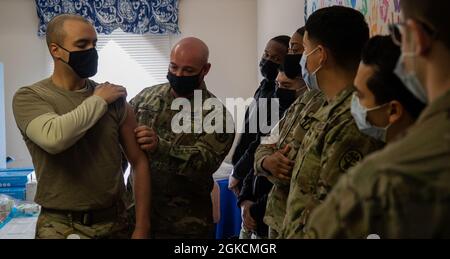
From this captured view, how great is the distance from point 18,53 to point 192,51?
10.6ft

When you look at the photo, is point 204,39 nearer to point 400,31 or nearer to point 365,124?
point 365,124

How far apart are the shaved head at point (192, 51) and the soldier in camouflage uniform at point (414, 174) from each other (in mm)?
1417

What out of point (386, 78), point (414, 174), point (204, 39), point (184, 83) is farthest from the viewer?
point (204, 39)

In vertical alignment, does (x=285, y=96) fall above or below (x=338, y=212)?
below

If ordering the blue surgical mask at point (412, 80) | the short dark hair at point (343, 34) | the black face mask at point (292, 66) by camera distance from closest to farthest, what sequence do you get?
1. the blue surgical mask at point (412, 80)
2. the short dark hair at point (343, 34)
3. the black face mask at point (292, 66)

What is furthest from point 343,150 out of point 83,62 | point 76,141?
point 83,62

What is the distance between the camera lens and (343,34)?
1.39m

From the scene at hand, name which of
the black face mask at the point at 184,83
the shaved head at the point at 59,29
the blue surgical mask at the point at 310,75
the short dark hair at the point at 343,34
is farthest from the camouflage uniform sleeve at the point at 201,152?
the short dark hair at the point at 343,34

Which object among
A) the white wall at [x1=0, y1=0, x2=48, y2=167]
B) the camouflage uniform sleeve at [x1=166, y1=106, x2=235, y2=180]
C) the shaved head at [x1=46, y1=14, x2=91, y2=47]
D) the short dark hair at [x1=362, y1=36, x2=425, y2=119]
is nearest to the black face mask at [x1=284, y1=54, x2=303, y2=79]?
the camouflage uniform sleeve at [x1=166, y1=106, x2=235, y2=180]

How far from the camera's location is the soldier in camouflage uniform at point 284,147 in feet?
5.26

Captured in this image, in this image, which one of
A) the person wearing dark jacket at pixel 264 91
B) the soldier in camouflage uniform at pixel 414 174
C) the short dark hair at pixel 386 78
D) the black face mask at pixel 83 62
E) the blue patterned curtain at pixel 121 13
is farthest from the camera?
the blue patterned curtain at pixel 121 13

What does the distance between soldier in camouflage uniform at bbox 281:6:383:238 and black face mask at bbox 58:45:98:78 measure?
0.70 meters

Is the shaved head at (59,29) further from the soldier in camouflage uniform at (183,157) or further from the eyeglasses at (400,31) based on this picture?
the eyeglasses at (400,31)
